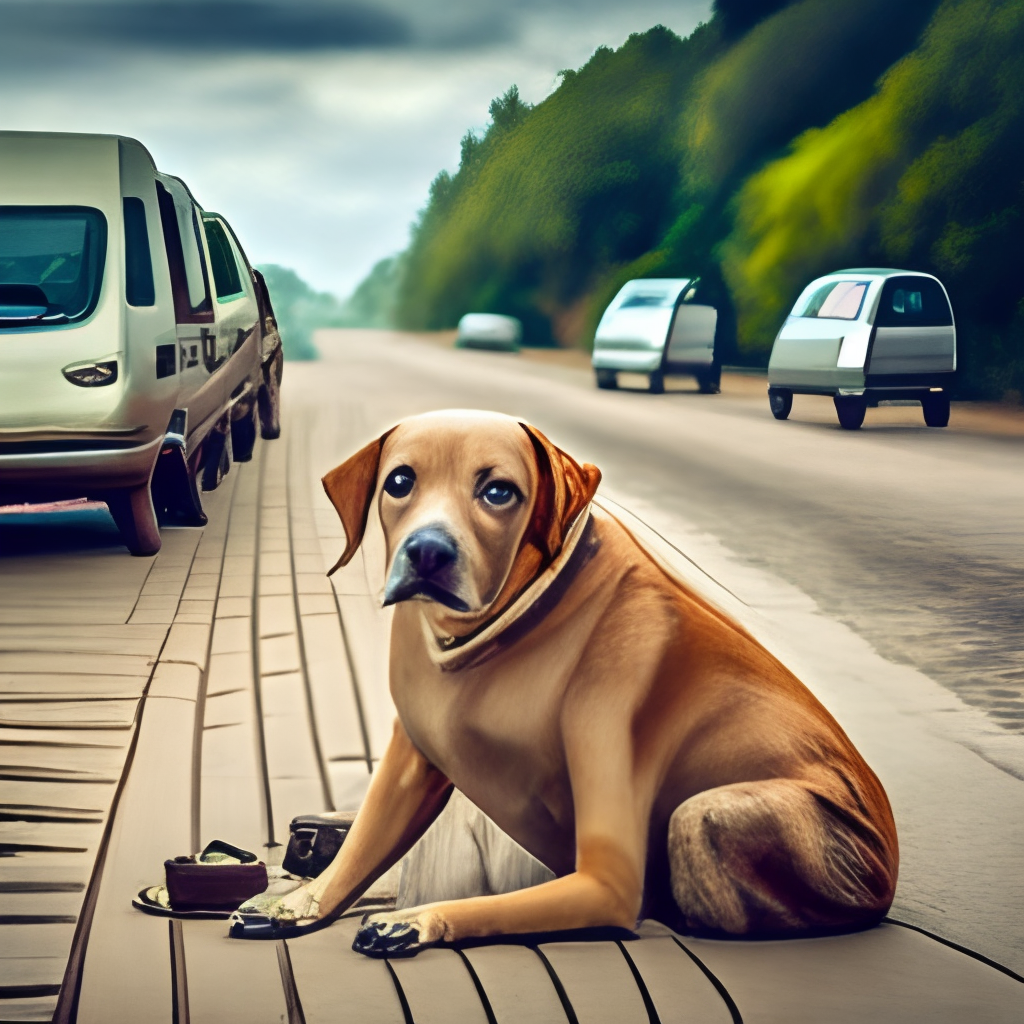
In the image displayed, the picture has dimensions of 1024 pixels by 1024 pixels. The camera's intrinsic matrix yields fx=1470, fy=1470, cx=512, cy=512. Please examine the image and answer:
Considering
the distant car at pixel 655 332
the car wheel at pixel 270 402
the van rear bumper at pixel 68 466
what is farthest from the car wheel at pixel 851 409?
the van rear bumper at pixel 68 466

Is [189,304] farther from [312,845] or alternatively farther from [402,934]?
[402,934]

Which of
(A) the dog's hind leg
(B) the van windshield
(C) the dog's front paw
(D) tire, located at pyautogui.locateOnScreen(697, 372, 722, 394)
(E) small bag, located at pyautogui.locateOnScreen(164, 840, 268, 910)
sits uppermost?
(B) the van windshield

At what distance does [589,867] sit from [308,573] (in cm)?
531

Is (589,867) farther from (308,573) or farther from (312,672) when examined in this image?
(308,573)

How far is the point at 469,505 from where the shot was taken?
2.77 m

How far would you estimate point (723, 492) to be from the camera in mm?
11609

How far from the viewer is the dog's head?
271cm

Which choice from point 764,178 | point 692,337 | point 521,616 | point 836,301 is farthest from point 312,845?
point 764,178

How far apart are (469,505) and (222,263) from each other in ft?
29.8

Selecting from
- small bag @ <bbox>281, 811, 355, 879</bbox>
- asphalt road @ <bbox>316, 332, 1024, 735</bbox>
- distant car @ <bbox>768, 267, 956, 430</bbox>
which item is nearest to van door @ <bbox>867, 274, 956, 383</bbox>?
distant car @ <bbox>768, 267, 956, 430</bbox>

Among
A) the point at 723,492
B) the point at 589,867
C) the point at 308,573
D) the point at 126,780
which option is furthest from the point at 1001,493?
the point at 589,867

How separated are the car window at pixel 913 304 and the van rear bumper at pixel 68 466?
1108 centimetres

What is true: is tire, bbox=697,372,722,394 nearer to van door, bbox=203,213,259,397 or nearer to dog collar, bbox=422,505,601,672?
van door, bbox=203,213,259,397

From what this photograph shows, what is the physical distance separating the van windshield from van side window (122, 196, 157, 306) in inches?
6.7
